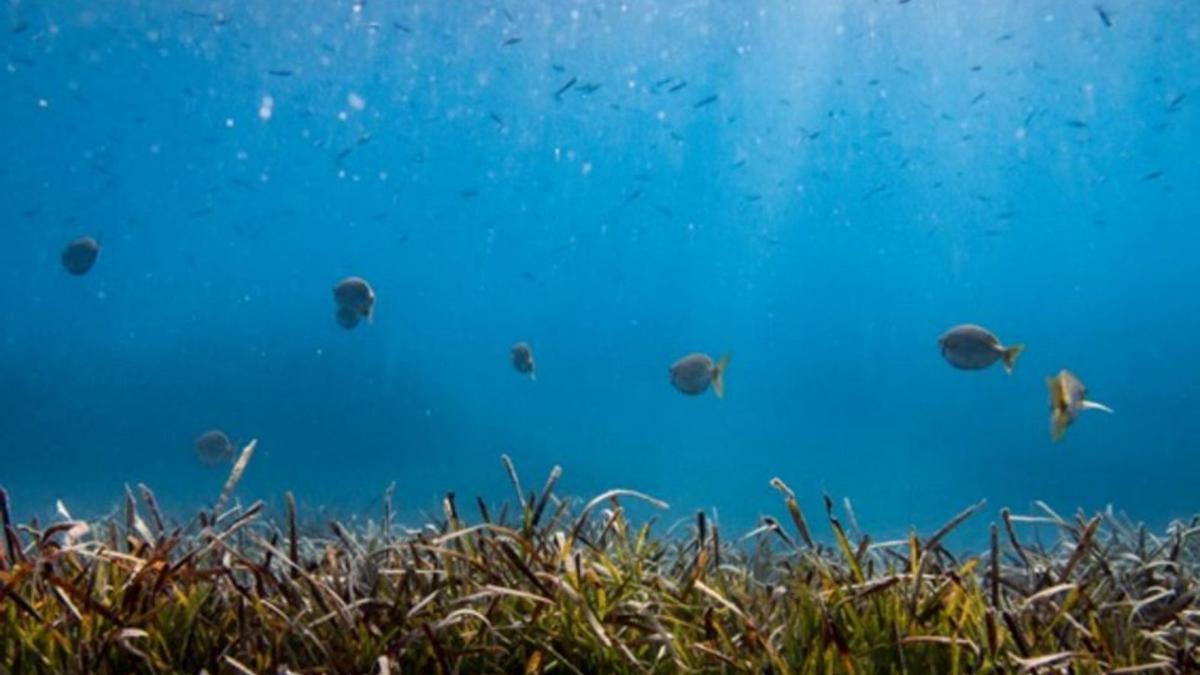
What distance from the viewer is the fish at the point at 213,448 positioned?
35.0ft

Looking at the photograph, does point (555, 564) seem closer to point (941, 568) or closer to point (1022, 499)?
point (941, 568)

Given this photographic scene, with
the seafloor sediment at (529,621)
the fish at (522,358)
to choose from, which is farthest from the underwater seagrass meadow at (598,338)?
the fish at (522,358)

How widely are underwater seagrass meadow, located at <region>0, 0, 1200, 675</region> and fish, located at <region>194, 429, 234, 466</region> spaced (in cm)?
6

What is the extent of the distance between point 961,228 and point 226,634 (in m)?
127

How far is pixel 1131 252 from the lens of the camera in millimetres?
115562

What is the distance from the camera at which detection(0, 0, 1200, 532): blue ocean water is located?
39219mm

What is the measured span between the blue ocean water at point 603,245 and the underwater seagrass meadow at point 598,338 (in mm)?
510

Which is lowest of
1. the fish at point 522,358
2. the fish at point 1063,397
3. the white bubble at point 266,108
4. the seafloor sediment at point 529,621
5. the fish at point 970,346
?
the seafloor sediment at point 529,621

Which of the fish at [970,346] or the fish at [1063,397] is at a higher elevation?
the fish at [970,346]

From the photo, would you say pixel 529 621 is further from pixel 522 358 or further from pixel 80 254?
pixel 80 254

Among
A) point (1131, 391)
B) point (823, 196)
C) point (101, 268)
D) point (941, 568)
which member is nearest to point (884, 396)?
point (823, 196)

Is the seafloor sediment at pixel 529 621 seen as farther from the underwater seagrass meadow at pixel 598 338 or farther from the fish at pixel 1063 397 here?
the fish at pixel 1063 397

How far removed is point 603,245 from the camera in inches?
4673

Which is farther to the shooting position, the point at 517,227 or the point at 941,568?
the point at 517,227
